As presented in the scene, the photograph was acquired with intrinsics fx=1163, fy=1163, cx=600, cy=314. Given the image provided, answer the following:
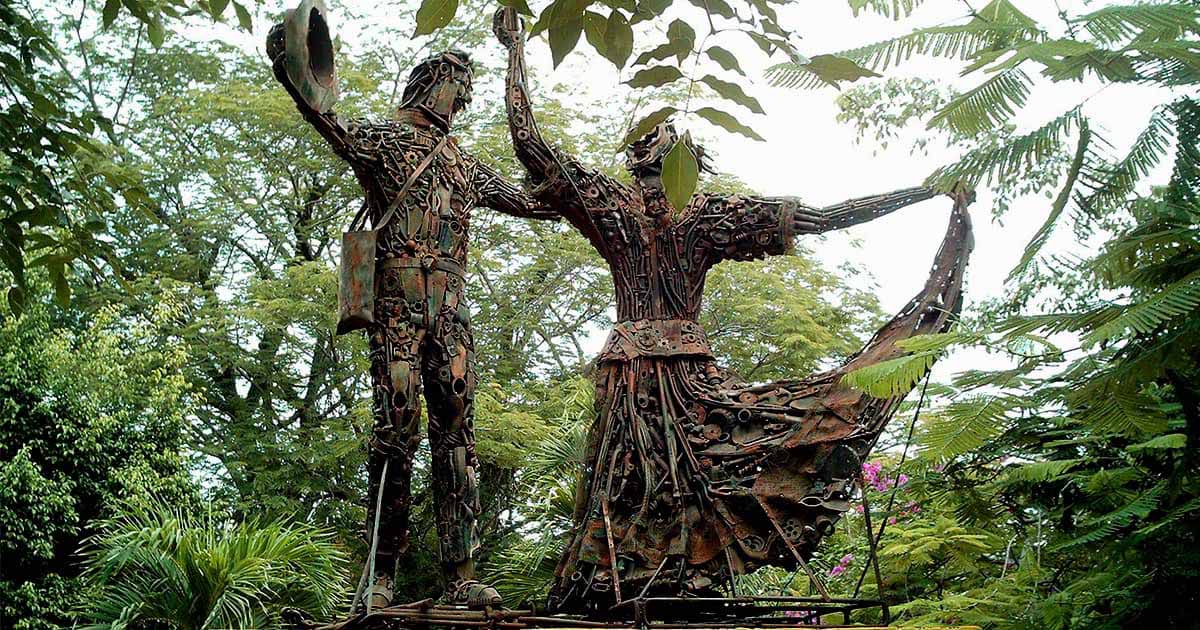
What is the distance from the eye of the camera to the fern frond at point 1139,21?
153 centimetres

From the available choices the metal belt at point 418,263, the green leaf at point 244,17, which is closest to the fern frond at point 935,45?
the green leaf at point 244,17

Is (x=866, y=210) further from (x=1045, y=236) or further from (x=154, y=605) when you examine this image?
(x=154, y=605)

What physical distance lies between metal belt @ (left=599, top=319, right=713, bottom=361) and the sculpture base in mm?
833

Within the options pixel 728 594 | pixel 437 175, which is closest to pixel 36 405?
pixel 437 175

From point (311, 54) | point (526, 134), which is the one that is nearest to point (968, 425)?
point (526, 134)

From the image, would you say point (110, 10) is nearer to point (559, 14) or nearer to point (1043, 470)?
point (559, 14)

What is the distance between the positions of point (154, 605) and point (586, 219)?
11.2 ft

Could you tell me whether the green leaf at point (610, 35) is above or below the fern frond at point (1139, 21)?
above

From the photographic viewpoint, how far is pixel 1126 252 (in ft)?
6.14

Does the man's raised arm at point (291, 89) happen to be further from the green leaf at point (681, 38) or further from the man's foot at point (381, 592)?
the green leaf at point (681, 38)

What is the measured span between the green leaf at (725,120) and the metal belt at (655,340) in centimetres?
236

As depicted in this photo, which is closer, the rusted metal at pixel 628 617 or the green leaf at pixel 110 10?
the green leaf at pixel 110 10

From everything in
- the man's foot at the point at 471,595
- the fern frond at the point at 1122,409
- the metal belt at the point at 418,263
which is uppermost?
the metal belt at the point at 418,263

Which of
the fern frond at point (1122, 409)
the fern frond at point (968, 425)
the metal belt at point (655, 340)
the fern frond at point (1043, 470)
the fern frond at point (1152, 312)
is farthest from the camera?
the metal belt at point (655, 340)
